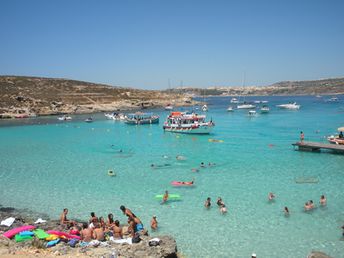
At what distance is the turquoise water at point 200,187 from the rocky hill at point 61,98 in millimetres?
53116

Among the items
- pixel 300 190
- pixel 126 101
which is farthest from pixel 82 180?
pixel 126 101

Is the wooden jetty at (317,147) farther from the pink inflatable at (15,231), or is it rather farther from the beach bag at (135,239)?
the pink inflatable at (15,231)

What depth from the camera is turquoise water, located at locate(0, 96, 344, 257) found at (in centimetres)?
1806

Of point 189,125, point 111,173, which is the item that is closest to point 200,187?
point 111,173

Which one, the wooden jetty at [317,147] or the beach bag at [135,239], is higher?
the beach bag at [135,239]

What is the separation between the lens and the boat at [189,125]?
59.8 meters

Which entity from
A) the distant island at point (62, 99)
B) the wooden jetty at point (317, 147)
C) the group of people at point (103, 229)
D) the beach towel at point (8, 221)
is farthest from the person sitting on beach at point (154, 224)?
the distant island at point (62, 99)

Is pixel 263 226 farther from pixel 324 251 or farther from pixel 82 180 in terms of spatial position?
pixel 82 180

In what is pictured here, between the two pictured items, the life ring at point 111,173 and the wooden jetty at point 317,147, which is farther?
the wooden jetty at point 317,147

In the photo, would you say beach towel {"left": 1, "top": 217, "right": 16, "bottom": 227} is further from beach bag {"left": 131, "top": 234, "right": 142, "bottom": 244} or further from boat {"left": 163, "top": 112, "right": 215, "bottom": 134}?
boat {"left": 163, "top": 112, "right": 215, "bottom": 134}

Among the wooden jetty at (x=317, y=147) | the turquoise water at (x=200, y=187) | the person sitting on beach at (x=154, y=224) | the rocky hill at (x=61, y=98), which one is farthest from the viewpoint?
the rocky hill at (x=61, y=98)

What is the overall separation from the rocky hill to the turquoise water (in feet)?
174

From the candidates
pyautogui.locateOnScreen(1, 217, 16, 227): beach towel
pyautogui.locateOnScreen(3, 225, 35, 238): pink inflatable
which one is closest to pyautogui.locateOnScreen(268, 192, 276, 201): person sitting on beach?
pyautogui.locateOnScreen(3, 225, 35, 238): pink inflatable

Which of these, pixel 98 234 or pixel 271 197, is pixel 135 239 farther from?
pixel 271 197
